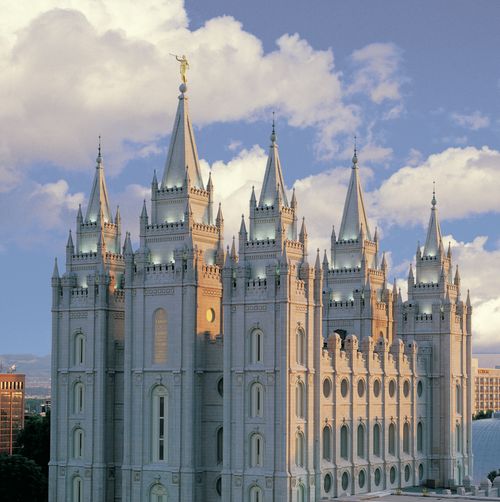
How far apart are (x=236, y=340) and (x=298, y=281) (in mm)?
6320

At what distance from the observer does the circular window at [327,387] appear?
9300 centimetres

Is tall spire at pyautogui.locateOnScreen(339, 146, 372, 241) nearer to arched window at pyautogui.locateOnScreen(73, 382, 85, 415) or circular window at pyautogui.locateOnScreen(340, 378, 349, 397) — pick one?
circular window at pyautogui.locateOnScreen(340, 378, 349, 397)

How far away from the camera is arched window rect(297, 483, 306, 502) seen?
282ft

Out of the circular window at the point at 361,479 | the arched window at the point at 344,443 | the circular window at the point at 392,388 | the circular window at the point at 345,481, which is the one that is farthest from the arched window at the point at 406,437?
the circular window at the point at 345,481

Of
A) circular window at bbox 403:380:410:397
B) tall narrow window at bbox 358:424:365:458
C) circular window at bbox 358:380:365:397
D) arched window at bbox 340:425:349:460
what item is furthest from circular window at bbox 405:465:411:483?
arched window at bbox 340:425:349:460

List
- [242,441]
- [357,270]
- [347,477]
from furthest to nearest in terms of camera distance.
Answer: [357,270] < [347,477] < [242,441]

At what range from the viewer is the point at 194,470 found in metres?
87.9

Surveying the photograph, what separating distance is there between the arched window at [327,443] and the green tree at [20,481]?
115 ft

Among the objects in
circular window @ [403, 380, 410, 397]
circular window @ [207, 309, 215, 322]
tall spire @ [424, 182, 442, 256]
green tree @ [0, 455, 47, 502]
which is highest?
tall spire @ [424, 182, 442, 256]

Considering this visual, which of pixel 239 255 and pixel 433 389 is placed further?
pixel 433 389

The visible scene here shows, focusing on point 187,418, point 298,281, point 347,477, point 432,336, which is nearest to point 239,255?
point 298,281

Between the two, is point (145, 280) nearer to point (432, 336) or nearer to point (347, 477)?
point (347, 477)

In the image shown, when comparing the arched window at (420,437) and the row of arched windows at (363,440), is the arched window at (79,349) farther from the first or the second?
the arched window at (420,437)

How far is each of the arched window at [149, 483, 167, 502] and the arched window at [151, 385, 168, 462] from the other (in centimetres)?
199
